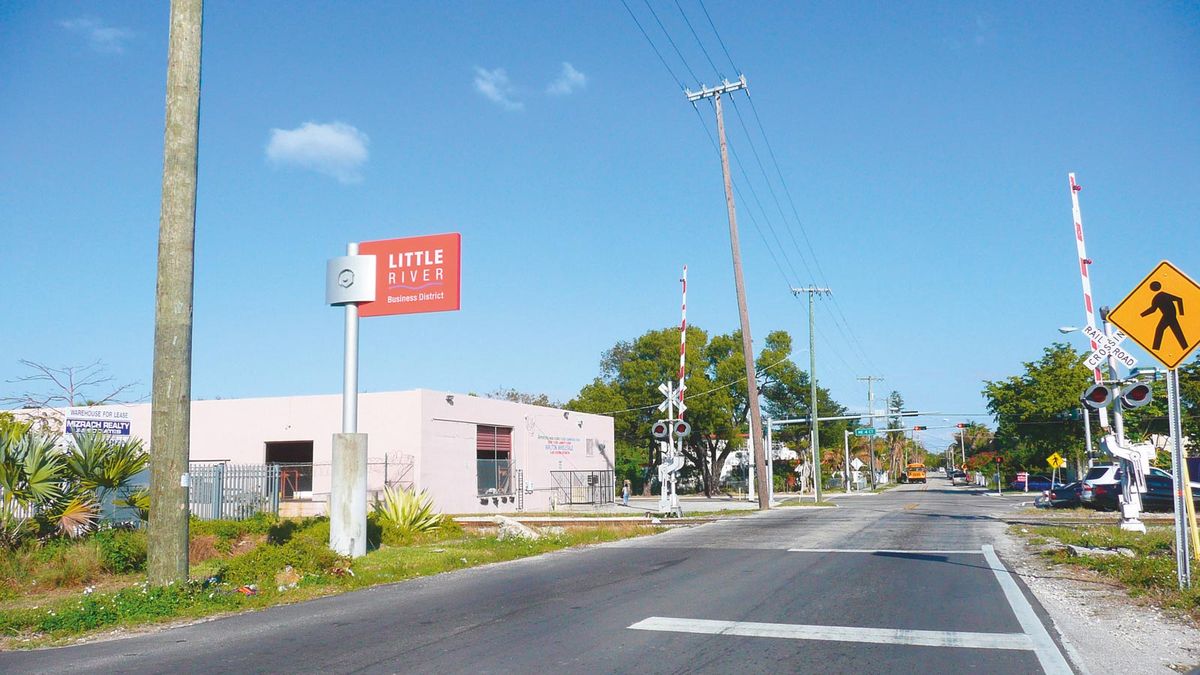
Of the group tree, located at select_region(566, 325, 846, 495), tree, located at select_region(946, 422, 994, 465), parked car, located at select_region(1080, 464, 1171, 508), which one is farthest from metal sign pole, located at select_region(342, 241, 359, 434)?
tree, located at select_region(946, 422, 994, 465)

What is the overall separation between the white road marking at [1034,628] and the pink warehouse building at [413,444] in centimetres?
2221

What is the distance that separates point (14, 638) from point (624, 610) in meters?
6.03

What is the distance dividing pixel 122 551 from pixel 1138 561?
15204mm

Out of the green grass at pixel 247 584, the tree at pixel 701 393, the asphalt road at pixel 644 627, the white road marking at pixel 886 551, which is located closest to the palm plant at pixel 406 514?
the green grass at pixel 247 584

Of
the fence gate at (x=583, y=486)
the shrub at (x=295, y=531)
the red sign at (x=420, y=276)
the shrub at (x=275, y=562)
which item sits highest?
the red sign at (x=420, y=276)

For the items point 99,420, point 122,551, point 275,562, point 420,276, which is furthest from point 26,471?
point 99,420

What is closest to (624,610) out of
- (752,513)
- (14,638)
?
(14,638)

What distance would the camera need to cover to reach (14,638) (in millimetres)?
8664

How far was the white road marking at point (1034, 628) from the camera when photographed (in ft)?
22.3

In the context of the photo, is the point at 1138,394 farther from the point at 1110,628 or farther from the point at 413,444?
the point at 413,444

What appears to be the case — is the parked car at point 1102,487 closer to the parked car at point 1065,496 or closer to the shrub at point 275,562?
the parked car at point 1065,496

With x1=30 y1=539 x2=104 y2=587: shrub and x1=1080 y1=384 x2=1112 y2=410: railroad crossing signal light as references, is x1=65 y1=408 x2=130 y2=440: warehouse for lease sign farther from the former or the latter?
x1=1080 y1=384 x2=1112 y2=410: railroad crossing signal light

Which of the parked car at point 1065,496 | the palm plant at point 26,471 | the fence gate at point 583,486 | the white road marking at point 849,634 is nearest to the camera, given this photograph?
the white road marking at point 849,634

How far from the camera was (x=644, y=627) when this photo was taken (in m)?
8.40
